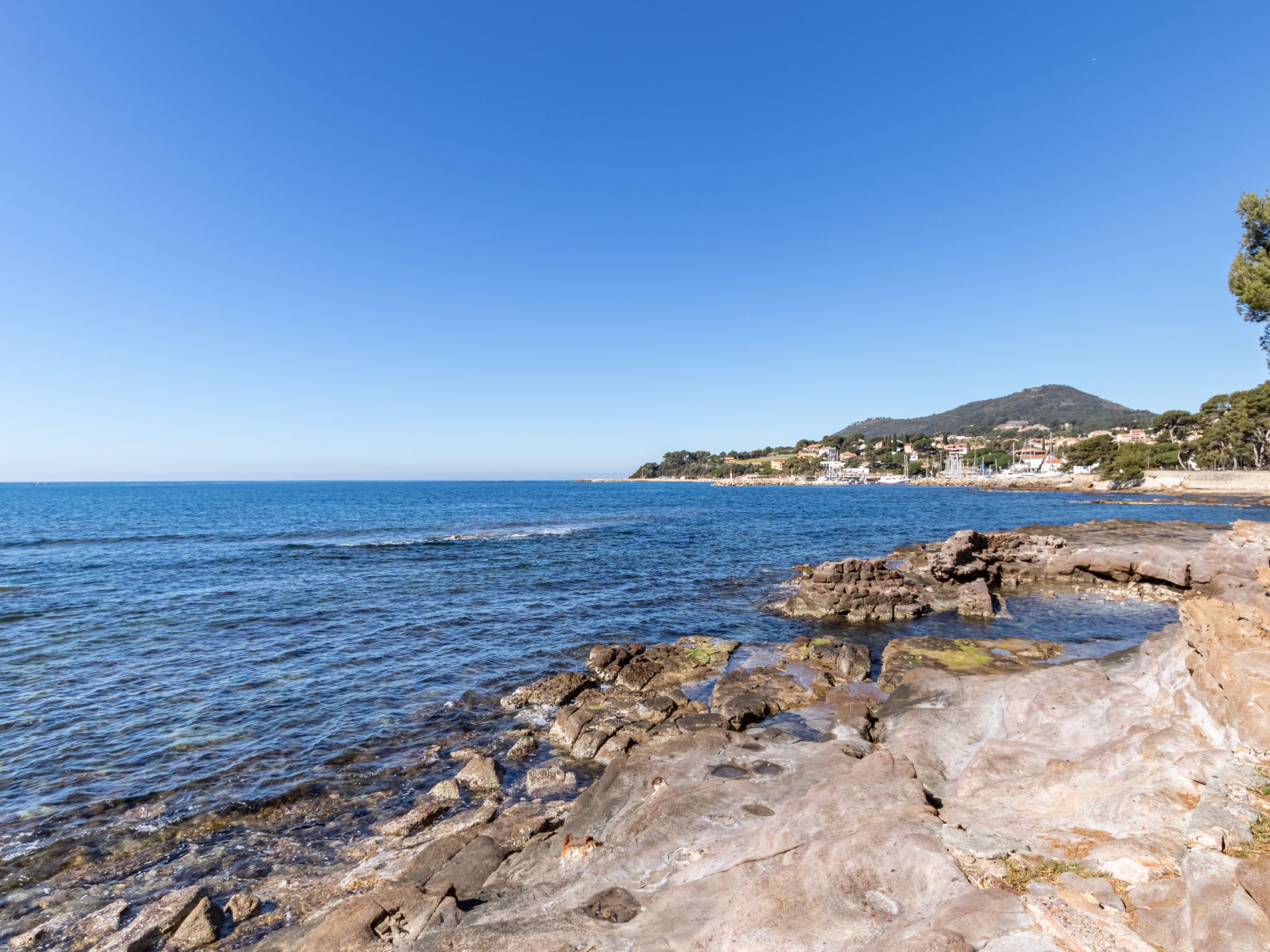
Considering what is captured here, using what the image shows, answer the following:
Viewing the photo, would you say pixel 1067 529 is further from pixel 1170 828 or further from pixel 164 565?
pixel 164 565

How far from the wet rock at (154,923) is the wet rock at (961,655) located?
687 inches

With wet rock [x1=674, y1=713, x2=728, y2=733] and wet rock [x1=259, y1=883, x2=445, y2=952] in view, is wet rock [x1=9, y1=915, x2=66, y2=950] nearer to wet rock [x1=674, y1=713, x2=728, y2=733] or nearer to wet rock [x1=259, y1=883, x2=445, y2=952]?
wet rock [x1=259, y1=883, x2=445, y2=952]

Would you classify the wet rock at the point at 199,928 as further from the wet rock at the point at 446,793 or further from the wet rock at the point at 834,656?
the wet rock at the point at 834,656

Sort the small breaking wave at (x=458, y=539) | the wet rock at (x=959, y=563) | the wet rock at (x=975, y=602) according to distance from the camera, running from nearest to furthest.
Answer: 1. the wet rock at (x=975, y=602)
2. the wet rock at (x=959, y=563)
3. the small breaking wave at (x=458, y=539)

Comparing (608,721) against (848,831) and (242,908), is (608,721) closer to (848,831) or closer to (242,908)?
(242,908)

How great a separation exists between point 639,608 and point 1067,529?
41.3m

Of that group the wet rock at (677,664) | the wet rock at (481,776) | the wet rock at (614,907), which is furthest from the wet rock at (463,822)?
the wet rock at (677,664)

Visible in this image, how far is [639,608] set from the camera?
1145 inches

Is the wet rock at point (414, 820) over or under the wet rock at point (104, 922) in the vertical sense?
under

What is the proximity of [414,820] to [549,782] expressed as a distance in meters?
2.98

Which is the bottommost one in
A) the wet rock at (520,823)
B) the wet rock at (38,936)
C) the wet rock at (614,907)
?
the wet rock at (520,823)

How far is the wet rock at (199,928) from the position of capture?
28.3 ft

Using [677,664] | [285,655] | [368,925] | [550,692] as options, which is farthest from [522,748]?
[285,655]

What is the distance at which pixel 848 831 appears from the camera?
26.1 ft
